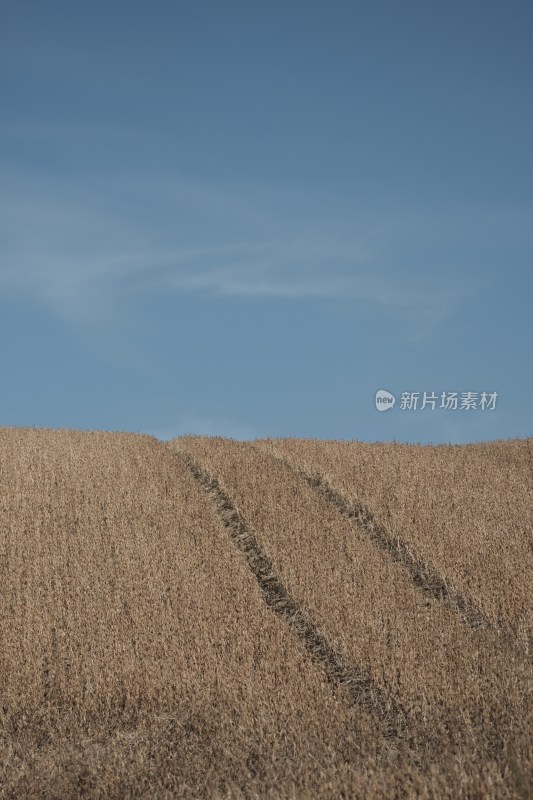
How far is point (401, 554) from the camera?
16.6 m

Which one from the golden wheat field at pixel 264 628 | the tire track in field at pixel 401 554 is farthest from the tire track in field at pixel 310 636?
the tire track in field at pixel 401 554

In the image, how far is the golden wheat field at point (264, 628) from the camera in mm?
9039

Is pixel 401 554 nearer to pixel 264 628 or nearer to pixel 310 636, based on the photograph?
pixel 310 636

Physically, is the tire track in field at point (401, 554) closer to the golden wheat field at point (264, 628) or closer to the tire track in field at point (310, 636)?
the golden wheat field at point (264, 628)

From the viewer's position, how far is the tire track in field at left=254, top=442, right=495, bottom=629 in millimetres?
14195

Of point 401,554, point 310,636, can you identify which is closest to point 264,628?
point 310,636

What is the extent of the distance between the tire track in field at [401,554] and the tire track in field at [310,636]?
8.27 feet

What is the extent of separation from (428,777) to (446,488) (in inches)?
550

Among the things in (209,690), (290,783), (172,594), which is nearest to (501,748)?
(290,783)

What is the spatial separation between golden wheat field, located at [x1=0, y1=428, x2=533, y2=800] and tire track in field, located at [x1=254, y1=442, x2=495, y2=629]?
0.18ft

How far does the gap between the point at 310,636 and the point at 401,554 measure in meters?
4.10

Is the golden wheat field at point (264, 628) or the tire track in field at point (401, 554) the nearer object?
the golden wheat field at point (264, 628)

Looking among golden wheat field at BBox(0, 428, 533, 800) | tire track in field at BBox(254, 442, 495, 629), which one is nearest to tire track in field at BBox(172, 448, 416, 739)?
golden wheat field at BBox(0, 428, 533, 800)

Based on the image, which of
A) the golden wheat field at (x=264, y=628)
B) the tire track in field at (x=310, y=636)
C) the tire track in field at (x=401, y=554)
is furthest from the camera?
the tire track in field at (x=401, y=554)
